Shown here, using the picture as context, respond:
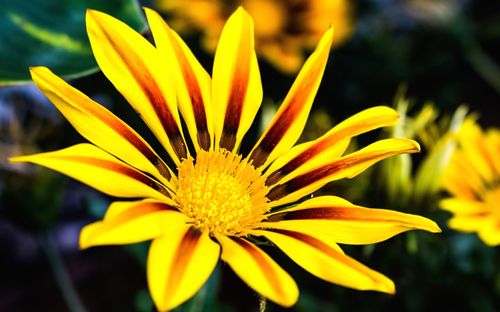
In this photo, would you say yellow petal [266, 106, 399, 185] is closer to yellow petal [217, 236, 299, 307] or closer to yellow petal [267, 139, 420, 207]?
yellow petal [267, 139, 420, 207]

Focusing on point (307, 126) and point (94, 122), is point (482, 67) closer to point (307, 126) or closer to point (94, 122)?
point (307, 126)

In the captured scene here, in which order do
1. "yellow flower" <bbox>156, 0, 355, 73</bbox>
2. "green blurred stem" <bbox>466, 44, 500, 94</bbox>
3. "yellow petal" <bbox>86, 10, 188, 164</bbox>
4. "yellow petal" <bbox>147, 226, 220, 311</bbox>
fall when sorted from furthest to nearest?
"green blurred stem" <bbox>466, 44, 500, 94</bbox> → "yellow flower" <bbox>156, 0, 355, 73</bbox> → "yellow petal" <bbox>86, 10, 188, 164</bbox> → "yellow petal" <bbox>147, 226, 220, 311</bbox>

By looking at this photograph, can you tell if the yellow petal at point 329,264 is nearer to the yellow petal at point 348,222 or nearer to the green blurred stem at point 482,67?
the yellow petal at point 348,222

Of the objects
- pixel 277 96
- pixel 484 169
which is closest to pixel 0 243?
pixel 277 96

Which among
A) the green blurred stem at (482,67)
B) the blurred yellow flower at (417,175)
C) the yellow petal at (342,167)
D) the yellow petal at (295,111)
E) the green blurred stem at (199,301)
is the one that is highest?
the green blurred stem at (482,67)

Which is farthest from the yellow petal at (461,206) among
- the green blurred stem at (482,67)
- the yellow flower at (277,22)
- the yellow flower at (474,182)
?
the green blurred stem at (482,67)

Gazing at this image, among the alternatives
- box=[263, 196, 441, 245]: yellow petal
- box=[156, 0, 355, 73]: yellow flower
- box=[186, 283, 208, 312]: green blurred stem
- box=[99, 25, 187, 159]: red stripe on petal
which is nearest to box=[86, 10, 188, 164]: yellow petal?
box=[99, 25, 187, 159]: red stripe on petal
